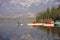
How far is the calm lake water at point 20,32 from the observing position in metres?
3.01

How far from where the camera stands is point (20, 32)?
10.1 feet

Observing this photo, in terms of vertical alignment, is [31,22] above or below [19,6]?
below

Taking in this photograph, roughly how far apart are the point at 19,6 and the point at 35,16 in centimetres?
40

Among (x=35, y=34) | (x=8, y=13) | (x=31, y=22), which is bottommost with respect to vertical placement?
(x=35, y=34)

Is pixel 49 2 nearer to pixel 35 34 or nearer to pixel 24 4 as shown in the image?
pixel 24 4

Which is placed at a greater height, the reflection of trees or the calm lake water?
the reflection of trees

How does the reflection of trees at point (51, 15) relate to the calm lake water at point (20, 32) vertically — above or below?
above

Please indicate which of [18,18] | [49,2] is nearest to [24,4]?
[18,18]

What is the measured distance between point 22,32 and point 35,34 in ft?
0.89

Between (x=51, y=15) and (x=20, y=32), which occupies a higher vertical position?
(x=51, y=15)

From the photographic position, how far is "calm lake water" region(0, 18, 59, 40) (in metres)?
3.01

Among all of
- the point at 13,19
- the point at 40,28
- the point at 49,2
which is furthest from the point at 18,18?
the point at 49,2

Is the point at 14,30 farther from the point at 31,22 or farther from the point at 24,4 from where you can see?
the point at 24,4

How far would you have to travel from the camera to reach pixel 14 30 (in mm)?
3057
